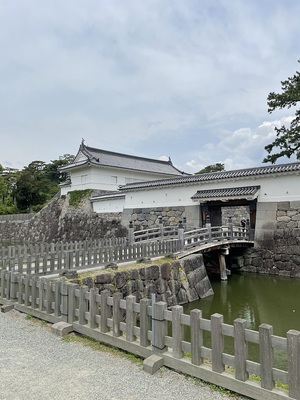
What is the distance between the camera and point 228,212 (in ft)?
64.8

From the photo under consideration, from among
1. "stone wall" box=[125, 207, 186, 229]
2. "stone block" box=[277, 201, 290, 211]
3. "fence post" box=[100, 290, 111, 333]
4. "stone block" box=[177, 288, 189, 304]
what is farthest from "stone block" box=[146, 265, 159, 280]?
"stone wall" box=[125, 207, 186, 229]

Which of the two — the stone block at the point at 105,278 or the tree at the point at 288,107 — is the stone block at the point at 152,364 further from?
the tree at the point at 288,107

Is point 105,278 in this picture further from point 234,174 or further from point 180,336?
point 234,174

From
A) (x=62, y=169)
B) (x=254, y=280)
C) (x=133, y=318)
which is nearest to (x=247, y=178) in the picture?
(x=254, y=280)

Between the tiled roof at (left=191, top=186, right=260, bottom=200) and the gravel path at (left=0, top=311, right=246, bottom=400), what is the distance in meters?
10.4

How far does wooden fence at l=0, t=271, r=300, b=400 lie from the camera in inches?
95.3

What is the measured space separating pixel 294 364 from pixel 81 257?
5792 millimetres

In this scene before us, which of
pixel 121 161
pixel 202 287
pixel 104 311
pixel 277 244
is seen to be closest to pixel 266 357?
pixel 104 311

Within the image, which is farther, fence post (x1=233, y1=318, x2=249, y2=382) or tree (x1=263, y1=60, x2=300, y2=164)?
tree (x1=263, y1=60, x2=300, y2=164)

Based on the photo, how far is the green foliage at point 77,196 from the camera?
851 inches

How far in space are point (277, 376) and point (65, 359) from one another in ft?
7.33

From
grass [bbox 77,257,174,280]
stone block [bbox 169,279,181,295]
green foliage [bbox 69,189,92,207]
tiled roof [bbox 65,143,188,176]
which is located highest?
tiled roof [bbox 65,143,188,176]

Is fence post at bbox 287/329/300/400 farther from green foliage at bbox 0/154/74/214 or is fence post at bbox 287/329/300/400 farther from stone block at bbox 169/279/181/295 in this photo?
green foliage at bbox 0/154/74/214

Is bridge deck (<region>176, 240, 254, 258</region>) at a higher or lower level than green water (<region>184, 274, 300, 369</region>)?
higher
